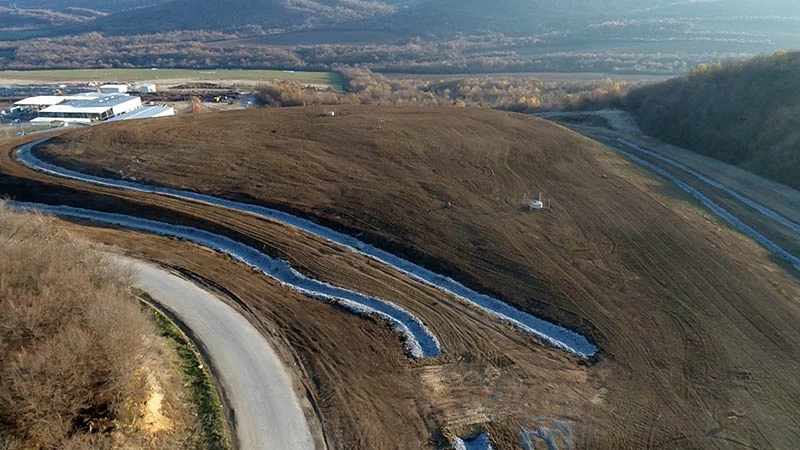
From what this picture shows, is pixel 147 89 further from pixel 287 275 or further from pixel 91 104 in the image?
pixel 287 275

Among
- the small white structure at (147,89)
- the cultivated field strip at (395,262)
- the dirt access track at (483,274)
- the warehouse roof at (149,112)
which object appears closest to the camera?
the dirt access track at (483,274)

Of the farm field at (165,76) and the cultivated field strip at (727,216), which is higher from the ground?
the farm field at (165,76)

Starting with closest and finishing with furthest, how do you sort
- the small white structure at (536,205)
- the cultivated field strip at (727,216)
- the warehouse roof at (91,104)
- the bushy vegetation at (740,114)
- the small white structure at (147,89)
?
1. the cultivated field strip at (727,216)
2. the small white structure at (536,205)
3. the bushy vegetation at (740,114)
4. the warehouse roof at (91,104)
5. the small white structure at (147,89)

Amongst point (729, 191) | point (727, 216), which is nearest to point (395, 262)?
point (727, 216)

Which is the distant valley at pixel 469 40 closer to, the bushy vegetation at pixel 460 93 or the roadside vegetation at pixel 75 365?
the bushy vegetation at pixel 460 93

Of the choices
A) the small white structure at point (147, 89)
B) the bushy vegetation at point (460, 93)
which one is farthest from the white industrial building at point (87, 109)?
the bushy vegetation at point (460, 93)

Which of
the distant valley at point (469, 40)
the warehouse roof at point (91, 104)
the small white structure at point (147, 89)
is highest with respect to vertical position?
the distant valley at point (469, 40)

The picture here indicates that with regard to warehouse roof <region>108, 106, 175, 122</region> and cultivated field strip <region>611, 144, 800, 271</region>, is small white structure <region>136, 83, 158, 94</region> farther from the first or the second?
cultivated field strip <region>611, 144, 800, 271</region>

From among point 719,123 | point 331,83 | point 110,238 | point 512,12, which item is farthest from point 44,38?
point 719,123
